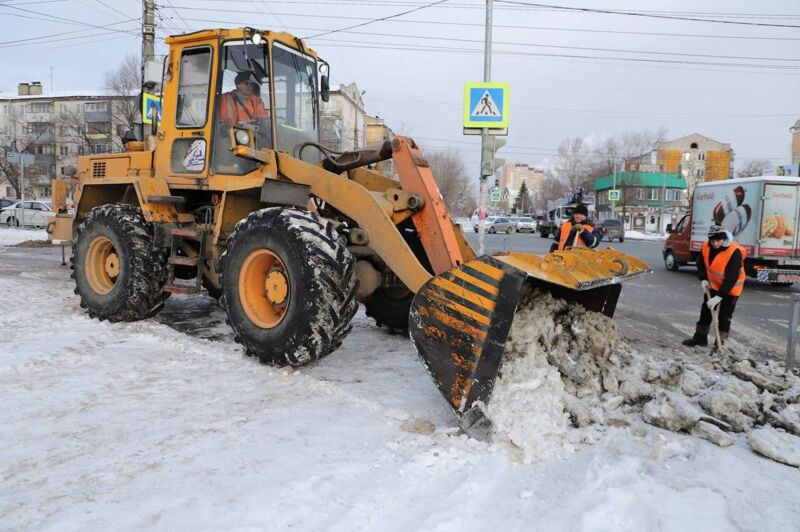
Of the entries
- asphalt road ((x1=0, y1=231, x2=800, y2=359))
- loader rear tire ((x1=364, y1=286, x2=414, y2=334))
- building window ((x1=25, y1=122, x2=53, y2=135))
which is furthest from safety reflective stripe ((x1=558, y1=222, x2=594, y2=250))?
building window ((x1=25, y1=122, x2=53, y2=135))

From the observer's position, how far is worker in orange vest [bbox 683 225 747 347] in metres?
6.50

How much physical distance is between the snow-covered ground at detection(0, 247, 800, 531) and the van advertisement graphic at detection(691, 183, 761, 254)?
1190 cm

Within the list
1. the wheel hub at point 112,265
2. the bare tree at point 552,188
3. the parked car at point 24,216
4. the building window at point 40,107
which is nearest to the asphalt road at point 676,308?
the wheel hub at point 112,265

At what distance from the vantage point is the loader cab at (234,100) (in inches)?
220

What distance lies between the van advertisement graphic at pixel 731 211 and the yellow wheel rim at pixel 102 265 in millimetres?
13247

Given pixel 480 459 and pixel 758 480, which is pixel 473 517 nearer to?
pixel 480 459

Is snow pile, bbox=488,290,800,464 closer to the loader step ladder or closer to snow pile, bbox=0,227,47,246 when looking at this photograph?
the loader step ladder

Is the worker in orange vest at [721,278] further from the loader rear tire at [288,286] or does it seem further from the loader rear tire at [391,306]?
the loader rear tire at [288,286]

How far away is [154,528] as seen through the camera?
2.52 meters

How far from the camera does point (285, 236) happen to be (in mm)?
4480

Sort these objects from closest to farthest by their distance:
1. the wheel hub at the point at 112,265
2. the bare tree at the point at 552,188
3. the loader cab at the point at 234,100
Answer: the loader cab at the point at 234,100
the wheel hub at the point at 112,265
the bare tree at the point at 552,188

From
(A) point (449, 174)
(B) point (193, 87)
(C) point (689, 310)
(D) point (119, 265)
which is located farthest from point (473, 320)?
(A) point (449, 174)

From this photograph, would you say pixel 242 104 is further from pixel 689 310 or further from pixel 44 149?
pixel 44 149

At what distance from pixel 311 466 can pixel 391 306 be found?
9.96ft
